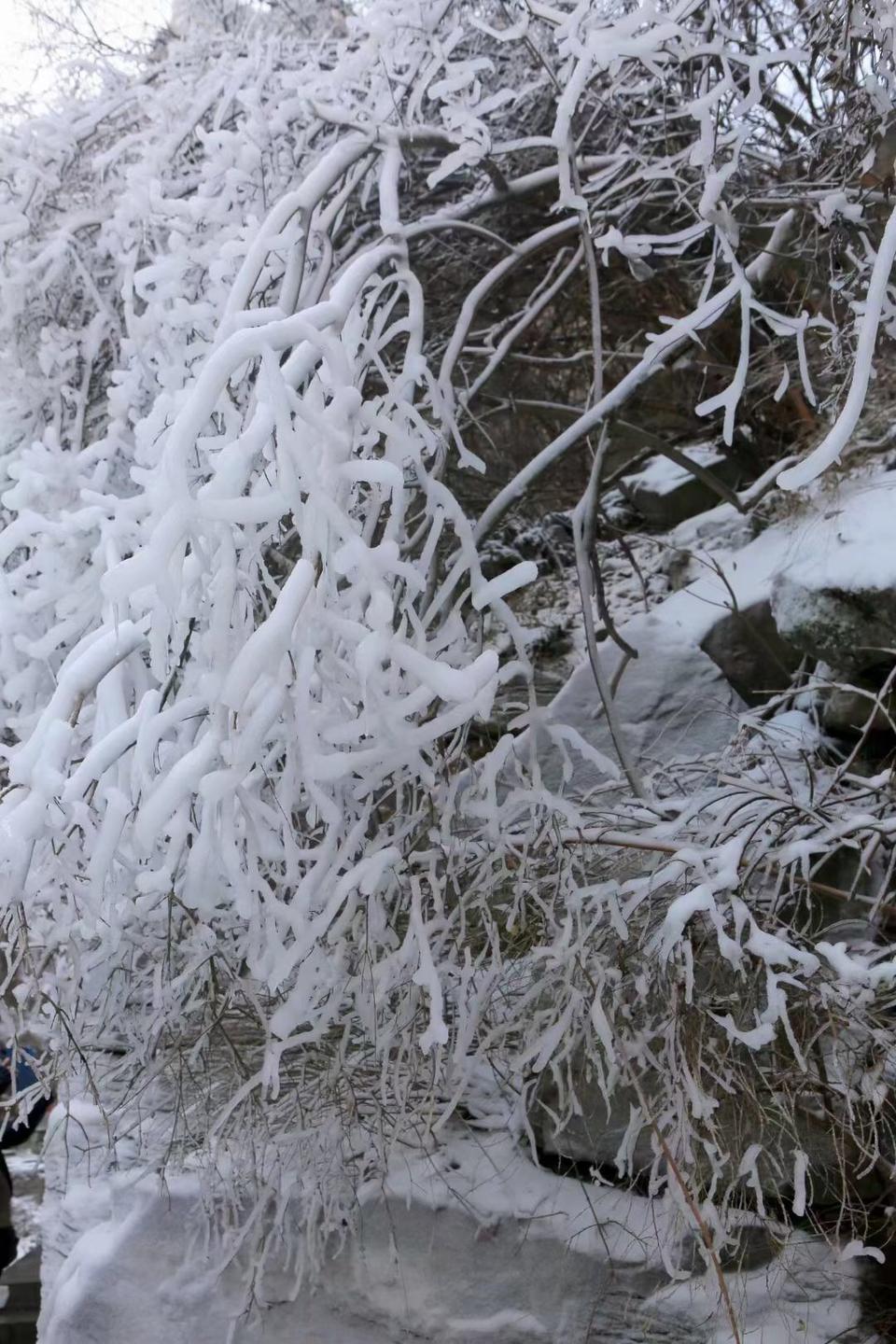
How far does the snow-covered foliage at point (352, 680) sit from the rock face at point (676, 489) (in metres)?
1.72

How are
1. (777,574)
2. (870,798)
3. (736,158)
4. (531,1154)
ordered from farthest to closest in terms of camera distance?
(777,574), (531,1154), (870,798), (736,158)

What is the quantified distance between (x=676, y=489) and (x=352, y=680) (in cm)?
418

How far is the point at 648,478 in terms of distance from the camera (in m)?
6.12

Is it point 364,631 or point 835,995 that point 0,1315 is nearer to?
point 835,995

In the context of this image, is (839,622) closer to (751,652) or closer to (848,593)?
(848,593)

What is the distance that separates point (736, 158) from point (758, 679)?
211 cm

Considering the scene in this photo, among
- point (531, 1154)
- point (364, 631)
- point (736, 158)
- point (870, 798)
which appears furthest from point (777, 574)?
point (364, 631)

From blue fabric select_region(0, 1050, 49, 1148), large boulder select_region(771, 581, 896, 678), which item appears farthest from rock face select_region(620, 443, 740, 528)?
blue fabric select_region(0, 1050, 49, 1148)

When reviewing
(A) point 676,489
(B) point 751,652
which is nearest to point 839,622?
(B) point 751,652

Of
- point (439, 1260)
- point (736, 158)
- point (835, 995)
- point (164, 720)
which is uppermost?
point (736, 158)

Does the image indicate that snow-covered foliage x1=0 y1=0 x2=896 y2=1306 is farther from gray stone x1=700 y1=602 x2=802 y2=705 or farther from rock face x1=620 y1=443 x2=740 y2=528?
rock face x1=620 y1=443 x2=740 y2=528

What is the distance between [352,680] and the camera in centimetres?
214

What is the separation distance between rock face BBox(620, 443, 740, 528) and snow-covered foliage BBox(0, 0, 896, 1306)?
1717mm

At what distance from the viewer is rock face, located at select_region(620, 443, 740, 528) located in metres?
5.87
